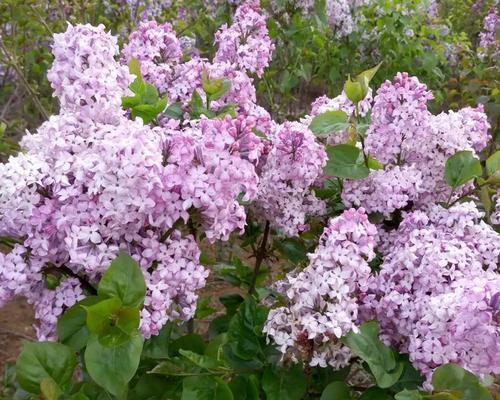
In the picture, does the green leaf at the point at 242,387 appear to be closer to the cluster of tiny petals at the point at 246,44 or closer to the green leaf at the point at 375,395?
the green leaf at the point at 375,395

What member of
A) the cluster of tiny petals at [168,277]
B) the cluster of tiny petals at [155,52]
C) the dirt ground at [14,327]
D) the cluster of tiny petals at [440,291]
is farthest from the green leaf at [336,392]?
the dirt ground at [14,327]

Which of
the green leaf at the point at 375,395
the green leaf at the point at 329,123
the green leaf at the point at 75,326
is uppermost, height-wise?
the green leaf at the point at 329,123

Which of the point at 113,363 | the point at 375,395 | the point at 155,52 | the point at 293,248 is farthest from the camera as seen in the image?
the point at 155,52

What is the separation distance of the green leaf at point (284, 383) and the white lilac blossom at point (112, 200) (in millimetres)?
206

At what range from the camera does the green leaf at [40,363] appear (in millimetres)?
1167

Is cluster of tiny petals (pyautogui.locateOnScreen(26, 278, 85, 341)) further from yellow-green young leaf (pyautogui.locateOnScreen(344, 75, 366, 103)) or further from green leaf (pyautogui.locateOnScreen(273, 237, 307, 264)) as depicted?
yellow-green young leaf (pyautogui.locateOnScreen(344, 75, 366, 103))

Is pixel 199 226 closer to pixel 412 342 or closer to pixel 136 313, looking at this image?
pixel 136 313

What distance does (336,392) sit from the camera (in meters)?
1.28

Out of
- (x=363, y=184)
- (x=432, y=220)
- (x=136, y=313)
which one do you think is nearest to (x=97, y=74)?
(x=136, y=313)

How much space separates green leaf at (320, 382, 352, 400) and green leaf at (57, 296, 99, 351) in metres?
0.44

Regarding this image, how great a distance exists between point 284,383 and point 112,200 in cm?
48

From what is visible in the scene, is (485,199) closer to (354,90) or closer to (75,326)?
(354,90)

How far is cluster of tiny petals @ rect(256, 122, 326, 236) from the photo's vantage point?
4.85 feet

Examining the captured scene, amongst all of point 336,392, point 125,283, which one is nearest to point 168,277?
point 125,283
